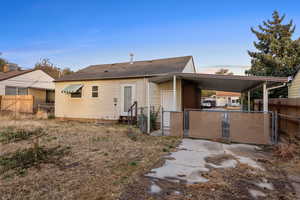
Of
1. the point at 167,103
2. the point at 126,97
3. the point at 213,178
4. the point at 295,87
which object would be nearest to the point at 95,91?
the point at 126,97

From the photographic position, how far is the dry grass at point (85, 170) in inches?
100

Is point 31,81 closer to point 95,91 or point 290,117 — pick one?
point 95,91

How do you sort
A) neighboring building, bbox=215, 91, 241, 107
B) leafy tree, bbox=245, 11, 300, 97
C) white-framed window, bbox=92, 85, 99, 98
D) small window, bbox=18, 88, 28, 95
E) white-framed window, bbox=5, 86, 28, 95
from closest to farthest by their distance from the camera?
white-framed window, bbox=92, 85, 99, 98 < leafy tree, bbox=245, 11, 300, 97 < white-framed window, bbox=5, 86, 28, 95 < small window, bbox=18, 88, 28, 95 < neighboring building, bbox=215, 91, 241, 107

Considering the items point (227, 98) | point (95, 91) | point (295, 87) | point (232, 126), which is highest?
point (227, 98)

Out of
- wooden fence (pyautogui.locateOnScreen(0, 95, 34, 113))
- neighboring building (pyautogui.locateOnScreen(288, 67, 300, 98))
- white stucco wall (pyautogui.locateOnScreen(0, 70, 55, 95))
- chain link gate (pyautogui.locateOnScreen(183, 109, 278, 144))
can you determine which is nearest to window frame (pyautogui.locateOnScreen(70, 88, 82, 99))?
wooden fence (pyautogui.locateOnScreen(0, 95, 34, 113))

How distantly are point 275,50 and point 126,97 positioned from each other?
13.4m

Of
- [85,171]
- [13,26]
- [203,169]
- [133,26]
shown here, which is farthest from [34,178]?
[13,26]

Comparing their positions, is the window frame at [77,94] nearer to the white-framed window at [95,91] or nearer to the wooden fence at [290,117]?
the white-framed window at [95,91]

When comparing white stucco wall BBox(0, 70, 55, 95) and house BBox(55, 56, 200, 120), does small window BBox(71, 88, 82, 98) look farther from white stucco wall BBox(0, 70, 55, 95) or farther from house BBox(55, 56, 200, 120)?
white stucco wall BBox(0, 70, 55, 95)

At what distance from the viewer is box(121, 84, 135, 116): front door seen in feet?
31.4

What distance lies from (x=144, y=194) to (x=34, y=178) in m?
2.13

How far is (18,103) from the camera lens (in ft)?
45.9

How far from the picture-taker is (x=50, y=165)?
3.66 m

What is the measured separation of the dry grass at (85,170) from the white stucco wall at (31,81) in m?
13.8
